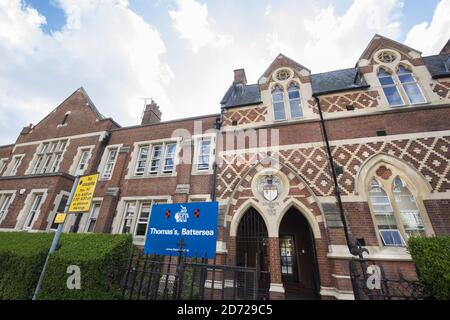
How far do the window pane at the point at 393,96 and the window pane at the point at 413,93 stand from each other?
40cm

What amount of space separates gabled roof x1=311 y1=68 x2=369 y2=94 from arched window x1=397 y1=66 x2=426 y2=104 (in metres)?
1.60

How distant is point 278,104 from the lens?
33.8ft

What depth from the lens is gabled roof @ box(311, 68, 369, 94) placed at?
9500mm

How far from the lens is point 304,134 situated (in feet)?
29.6

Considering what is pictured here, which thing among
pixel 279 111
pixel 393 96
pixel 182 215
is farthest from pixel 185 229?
pixel 393 96

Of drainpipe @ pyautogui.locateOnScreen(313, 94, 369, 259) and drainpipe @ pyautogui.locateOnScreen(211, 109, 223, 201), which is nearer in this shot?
drainpipe @ pyautogui.locateOnScreen(313, 94, 369, 259)

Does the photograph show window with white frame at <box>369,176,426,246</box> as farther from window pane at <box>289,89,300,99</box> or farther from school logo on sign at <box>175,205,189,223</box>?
school logo on sign at <box>175,205,189,223</box>

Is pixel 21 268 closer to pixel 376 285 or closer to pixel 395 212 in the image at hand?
pixel 376 285

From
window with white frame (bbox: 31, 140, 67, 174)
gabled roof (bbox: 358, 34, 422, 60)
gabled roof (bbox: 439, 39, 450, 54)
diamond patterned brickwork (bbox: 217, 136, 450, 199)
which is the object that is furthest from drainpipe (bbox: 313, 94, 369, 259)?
window with white frame (bbox: 31, 140, 67, 174)

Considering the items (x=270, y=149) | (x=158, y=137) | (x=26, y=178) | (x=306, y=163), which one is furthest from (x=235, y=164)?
(x=26, y=178)

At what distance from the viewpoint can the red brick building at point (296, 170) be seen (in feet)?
22.8

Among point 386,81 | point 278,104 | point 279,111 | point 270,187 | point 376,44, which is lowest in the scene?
point 270,187

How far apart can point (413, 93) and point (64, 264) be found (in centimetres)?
1498
